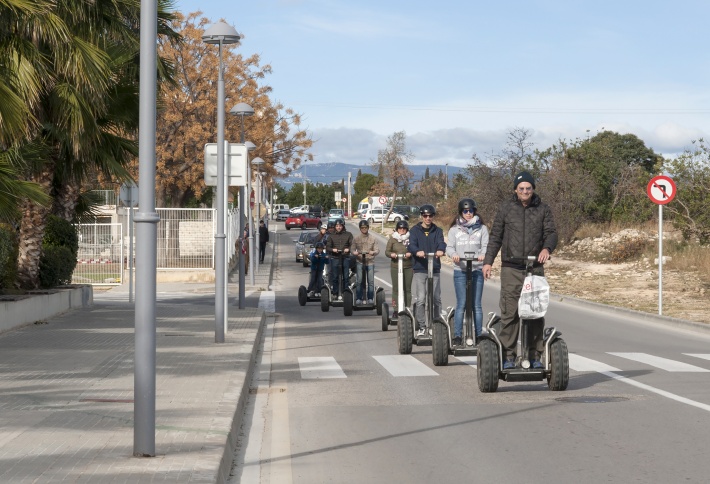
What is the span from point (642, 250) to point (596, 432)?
107 ft

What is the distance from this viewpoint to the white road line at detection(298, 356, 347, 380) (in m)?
13.6

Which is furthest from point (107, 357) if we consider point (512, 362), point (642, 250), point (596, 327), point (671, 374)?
point (642, 250)

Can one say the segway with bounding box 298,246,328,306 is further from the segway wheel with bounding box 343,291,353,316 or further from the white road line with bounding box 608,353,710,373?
the white road line with bounding box 608,353,710,373

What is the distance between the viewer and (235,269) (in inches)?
1842

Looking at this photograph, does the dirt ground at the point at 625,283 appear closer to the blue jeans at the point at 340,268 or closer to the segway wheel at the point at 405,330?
the blue jeans at the point at 340,268

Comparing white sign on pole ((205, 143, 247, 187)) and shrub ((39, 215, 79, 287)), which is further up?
white sign on pole ((205, 143, 247, 187))

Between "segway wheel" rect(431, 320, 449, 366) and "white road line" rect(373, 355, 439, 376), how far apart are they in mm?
211

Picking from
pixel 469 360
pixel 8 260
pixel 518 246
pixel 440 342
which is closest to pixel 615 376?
pixel 440 342

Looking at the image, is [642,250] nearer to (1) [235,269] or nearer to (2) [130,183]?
(1) [235,269]

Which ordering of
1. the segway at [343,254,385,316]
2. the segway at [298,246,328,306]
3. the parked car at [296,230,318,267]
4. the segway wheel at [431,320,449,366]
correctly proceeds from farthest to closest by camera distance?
1. the parked car at [296,230,318,267]
2. the segway at [298,246,328,306]
3. the segway at [343,254,385,316]
4. the segway wheel at [431,320,449,366]

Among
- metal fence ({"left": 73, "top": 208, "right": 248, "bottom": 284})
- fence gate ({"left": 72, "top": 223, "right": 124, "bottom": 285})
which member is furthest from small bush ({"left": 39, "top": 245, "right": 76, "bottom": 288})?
fence gate ({"left": 72, "top": 223, "right": 124, "bottom": 285})

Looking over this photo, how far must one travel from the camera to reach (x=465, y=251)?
13320 mm

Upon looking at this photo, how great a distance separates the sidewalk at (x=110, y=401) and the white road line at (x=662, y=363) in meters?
5.14

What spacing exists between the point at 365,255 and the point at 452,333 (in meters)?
7.75
